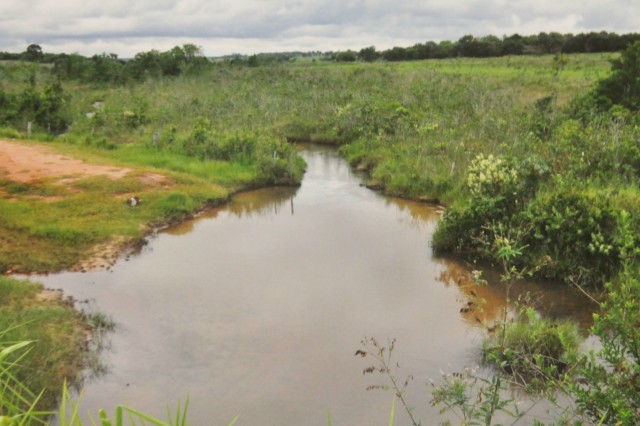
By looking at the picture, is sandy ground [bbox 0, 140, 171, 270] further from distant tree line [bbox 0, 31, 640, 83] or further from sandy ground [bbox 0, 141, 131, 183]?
distant tree line [bbox 0, 31, 640, 83]

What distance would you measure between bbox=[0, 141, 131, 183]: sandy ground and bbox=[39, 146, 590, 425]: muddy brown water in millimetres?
3959

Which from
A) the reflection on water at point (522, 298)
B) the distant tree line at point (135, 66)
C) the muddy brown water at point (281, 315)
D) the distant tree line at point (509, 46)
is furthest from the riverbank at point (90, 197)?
the distant tree line at point (509, 46)

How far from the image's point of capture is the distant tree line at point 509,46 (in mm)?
47625

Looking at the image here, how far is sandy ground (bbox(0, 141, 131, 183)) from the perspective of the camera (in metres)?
13.8

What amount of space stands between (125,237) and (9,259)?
78.3 inches

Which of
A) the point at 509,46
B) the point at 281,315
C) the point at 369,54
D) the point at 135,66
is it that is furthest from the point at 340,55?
the point at 281,315

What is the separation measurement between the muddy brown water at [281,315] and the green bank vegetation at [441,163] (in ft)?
2.05

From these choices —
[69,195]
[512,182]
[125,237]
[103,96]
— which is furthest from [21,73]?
[512,182]

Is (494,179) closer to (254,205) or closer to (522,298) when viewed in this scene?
(522,298)

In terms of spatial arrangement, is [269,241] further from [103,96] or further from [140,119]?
[103,96]

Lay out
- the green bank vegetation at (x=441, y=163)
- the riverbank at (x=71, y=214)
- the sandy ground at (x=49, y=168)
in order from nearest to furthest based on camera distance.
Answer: the riverbank at (x=71, y=214) → the green bank vegetation at (x=441, y=163) → the sandy ground at (x=49, y=168)

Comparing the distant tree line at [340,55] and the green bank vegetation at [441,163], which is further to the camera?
the distant tree line at [340,55]

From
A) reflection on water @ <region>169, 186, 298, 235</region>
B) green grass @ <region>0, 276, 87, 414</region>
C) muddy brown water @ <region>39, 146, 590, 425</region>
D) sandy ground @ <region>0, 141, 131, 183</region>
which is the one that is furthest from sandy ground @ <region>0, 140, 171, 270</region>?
green grass @ <region>0, 276, 87, 414</region>

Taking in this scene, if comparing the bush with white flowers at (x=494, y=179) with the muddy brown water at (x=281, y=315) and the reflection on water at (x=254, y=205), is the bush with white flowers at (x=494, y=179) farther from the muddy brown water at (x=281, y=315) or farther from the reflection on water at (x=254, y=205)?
the reflection on water at (x=254, y=205)
